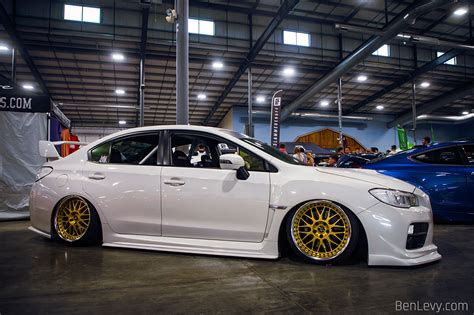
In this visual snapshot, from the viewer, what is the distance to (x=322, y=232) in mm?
2789

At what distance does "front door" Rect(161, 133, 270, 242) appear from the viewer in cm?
291

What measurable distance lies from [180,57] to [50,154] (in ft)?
11.7

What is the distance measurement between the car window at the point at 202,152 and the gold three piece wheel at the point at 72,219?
1.15 m

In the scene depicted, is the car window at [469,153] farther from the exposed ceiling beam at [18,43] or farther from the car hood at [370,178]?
the exposed ceiling beam at [18,43]

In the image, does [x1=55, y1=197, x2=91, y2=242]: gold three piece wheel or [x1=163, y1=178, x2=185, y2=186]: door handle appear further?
[x1=55, y1=197, x2=91, y2=242]: gold three piece wheel

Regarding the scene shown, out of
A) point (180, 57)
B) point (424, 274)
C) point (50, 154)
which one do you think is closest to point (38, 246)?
point (50, 154)

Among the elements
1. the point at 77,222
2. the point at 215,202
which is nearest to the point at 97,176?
the point at 77,222

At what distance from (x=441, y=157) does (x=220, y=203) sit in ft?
13.1

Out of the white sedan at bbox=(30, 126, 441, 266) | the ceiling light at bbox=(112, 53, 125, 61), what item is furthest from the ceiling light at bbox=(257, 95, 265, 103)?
the white sedan at bbox=(30, 126, 441, 266)

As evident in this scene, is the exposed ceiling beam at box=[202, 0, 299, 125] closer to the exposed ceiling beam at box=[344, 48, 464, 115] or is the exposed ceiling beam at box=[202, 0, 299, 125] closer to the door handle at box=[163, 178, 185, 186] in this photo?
the exposed ceiling beam at box=[344, 48, 464, 115]

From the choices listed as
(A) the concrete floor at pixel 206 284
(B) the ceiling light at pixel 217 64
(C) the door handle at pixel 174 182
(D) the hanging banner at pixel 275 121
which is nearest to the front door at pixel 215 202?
(C) the door handle at pixel 174 182

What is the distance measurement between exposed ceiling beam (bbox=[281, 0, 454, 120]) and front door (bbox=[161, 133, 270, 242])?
13187 mm

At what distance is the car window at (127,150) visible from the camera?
3.47m

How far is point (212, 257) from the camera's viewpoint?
9.97 feet
